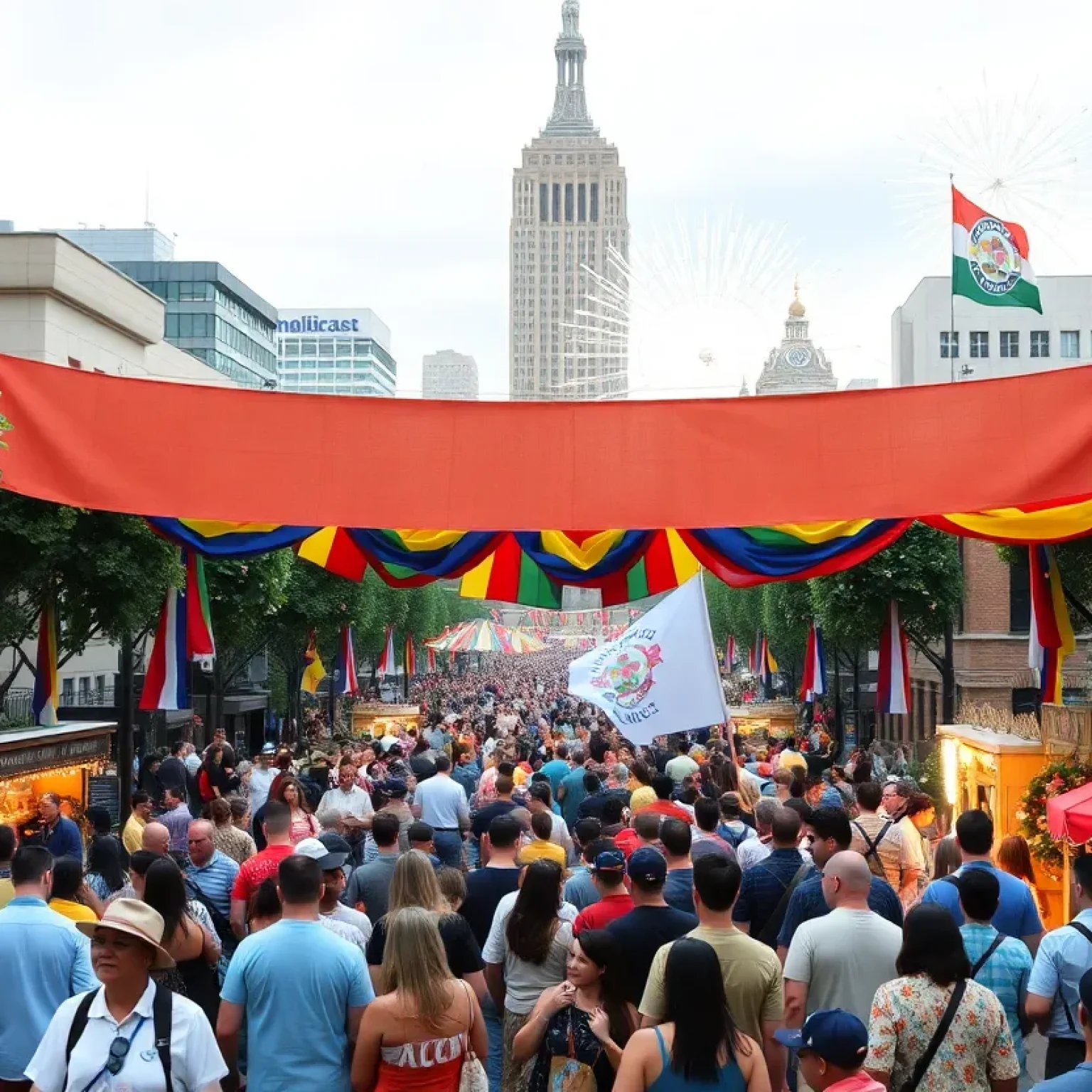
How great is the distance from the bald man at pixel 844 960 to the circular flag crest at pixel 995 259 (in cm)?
2324

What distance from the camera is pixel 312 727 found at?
127 feet

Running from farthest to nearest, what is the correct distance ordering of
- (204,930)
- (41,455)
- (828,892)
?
(41,455)
(204,930)
(828,892)

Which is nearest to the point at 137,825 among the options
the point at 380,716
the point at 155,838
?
the point at 155,838

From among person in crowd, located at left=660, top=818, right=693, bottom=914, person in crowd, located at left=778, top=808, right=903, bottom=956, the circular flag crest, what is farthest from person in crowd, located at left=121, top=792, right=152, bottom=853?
the circular flag crest

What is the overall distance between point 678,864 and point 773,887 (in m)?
0.53

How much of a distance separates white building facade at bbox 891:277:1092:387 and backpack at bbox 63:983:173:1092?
2844 inches

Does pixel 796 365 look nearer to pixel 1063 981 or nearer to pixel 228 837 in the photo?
pixel 228 837

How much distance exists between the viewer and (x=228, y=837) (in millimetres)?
10086

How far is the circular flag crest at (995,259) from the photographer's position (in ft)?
92.1

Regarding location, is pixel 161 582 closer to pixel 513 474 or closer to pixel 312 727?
pixel 513 474

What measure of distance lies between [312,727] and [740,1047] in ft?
113

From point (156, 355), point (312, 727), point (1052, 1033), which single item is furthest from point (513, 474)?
point (156, 355)

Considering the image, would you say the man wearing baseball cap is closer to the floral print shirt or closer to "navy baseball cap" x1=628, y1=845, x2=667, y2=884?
the floral print shirt

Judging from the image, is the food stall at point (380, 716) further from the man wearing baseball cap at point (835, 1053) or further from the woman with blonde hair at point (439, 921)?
the man wearing baseball cap at point (835, 1053)
